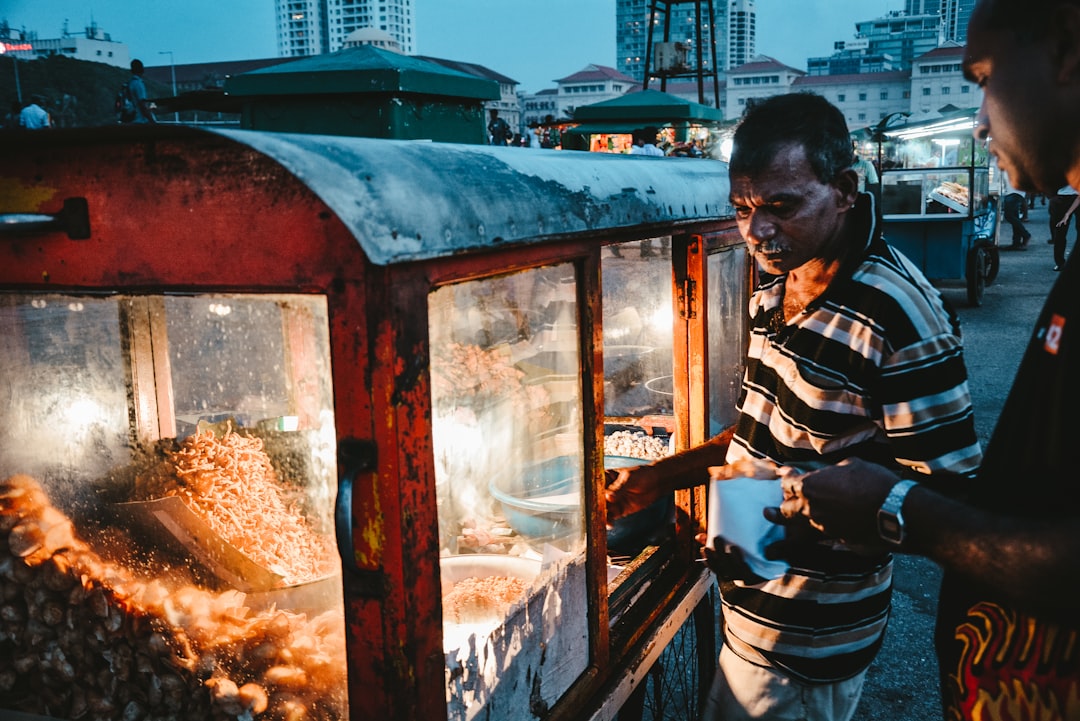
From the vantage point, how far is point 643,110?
10.6m

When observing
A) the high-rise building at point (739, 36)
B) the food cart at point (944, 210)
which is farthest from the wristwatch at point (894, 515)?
the high-rise building at point (739, 36)

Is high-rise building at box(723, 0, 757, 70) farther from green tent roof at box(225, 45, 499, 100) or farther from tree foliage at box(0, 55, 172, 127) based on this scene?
green tent roof at box(225, 45, 499, 100)

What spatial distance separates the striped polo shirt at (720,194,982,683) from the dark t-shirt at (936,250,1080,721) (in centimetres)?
45

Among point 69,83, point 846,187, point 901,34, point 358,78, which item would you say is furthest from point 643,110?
point 901,34

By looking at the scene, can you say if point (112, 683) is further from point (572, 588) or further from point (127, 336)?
point (572, 588)

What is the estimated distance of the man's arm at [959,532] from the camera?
38.5 inches

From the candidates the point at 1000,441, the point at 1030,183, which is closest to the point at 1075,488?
the point at 1000,441

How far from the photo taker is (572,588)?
1.86 meters

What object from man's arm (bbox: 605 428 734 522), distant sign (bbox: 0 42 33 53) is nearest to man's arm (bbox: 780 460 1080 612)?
man's arm (bbox: 605 428 734 522)

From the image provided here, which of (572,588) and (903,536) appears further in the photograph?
(572,588)

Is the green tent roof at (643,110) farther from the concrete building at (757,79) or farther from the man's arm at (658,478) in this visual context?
the concrete building at (757,79)

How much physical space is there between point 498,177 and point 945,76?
84404 mm

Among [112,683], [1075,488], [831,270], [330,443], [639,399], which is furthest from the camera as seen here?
[639,399]

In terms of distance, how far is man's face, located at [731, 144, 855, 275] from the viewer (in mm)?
1758
